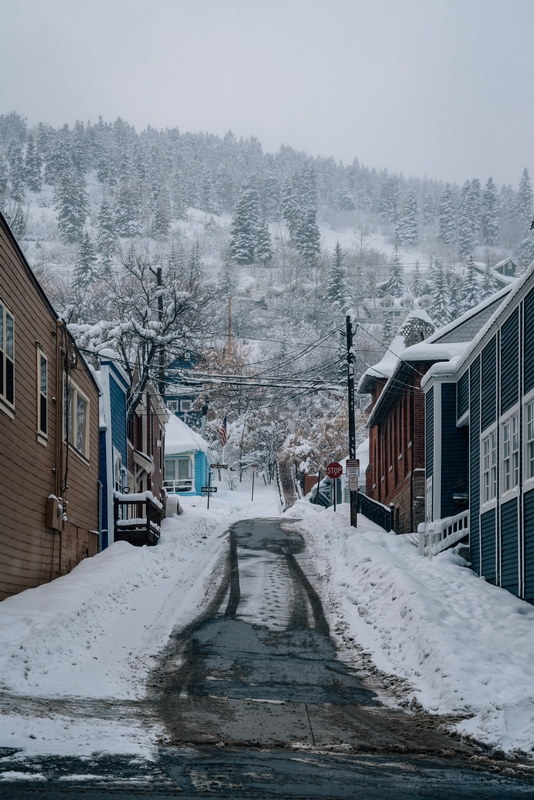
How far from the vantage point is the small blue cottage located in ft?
189

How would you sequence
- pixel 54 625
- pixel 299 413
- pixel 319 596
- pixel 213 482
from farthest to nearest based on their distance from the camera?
pixel 299 413, pixel 213 482, pixel 319 596, pixel 54 625

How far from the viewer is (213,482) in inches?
2921

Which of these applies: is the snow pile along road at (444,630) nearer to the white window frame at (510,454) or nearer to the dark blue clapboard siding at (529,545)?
the dark blue clapboard siding at (529,545)

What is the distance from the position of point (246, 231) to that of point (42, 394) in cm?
14949

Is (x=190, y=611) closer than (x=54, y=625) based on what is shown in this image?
No

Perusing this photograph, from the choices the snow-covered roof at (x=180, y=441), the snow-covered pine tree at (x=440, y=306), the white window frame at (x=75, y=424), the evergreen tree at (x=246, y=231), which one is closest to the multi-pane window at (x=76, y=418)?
the white window frame at (x=75, y=424)

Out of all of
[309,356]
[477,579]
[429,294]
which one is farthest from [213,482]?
[429,294]

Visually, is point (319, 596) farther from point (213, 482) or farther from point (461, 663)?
point (213, 482)

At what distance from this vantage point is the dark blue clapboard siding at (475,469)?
70.1 ft

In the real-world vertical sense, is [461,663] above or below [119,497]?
below

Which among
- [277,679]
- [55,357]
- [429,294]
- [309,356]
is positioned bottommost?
[277,679]

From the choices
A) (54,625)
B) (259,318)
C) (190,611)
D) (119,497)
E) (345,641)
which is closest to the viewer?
(54,625)

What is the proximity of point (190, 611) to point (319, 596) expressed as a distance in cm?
324

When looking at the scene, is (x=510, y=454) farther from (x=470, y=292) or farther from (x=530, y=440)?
(x=470, y=292)
